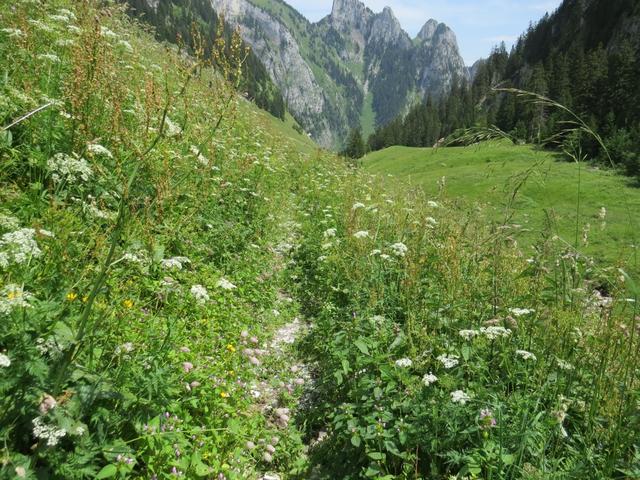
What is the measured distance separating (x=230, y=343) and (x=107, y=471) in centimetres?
237

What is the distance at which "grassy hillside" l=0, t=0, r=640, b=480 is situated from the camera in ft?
8.45

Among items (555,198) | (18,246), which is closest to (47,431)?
(18,246)

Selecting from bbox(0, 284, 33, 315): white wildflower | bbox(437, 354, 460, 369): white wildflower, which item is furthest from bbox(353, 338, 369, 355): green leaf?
bbox(0, 284, 33, 315): white wildflower

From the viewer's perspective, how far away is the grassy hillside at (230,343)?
2576 mm

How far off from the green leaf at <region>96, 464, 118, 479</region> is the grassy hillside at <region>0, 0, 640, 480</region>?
1 centimetres

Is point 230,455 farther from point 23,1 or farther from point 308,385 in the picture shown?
point 23,1

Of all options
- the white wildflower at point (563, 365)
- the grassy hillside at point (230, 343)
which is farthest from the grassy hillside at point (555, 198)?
the white wildflower at point (563, 365)

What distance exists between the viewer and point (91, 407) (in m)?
2.77

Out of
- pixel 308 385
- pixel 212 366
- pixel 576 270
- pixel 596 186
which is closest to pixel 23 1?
pixel 212 366

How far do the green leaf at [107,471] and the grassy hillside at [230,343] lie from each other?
0.01 meters

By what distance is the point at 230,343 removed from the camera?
490cm

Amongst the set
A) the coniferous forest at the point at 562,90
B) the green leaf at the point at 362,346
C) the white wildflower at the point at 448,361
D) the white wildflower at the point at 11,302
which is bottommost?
the green leaf at the point at 362,346

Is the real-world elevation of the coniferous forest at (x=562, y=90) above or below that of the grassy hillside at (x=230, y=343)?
above

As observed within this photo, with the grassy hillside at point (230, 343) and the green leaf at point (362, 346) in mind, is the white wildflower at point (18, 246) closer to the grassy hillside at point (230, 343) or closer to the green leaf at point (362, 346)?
the grassy hillside at point (230, 343)
